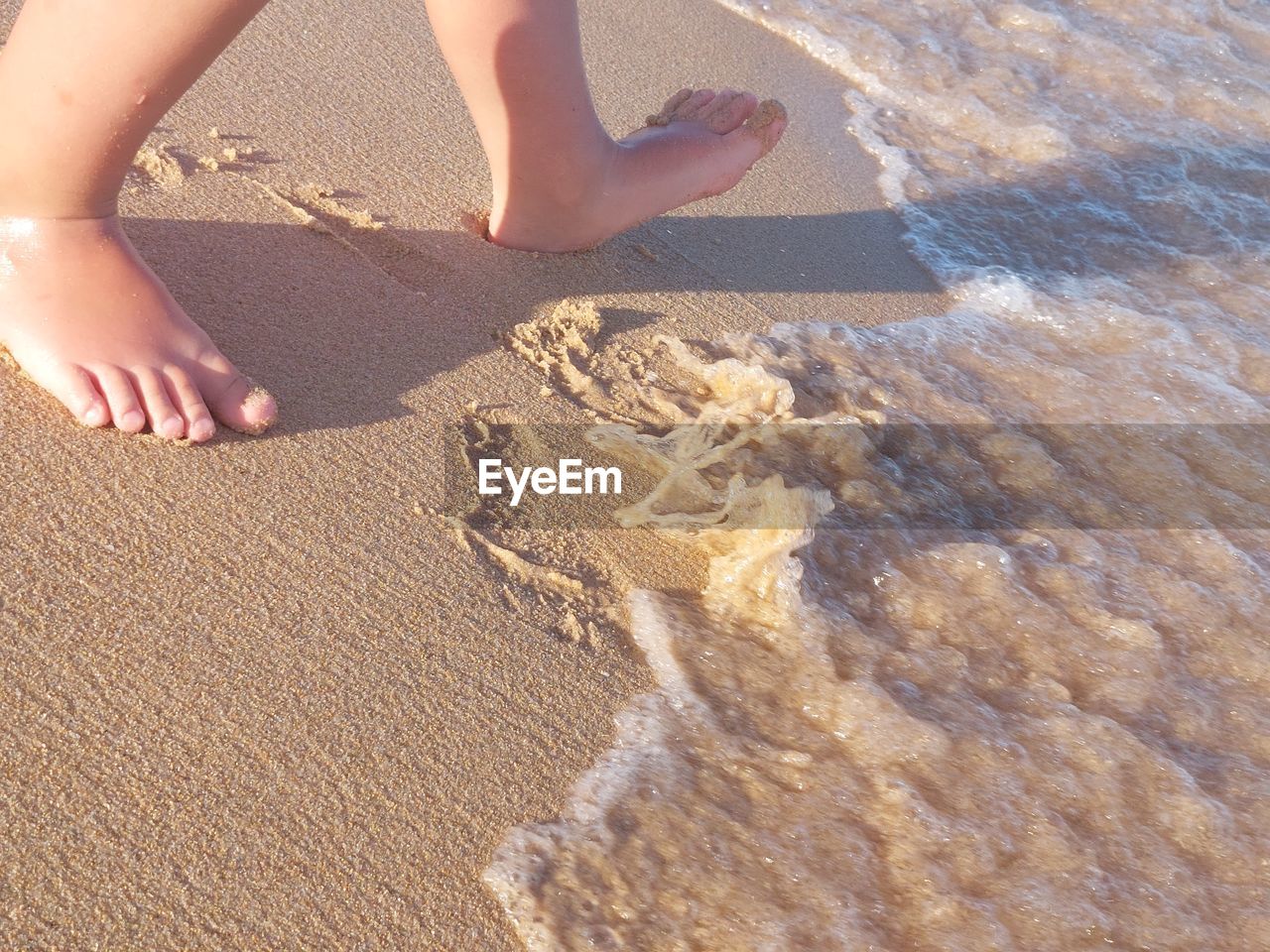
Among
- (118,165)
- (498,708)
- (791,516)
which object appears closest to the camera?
(498,708)

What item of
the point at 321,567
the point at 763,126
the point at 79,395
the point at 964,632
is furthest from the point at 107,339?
the point at 763,126

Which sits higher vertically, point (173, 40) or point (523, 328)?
point (173, 40)

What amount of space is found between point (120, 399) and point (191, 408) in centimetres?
9

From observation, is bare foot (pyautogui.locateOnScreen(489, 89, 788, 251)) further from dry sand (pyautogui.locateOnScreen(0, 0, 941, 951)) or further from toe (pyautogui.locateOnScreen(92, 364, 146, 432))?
toe (pyautogui.locateOnScreen(92, 364, 146, 432))

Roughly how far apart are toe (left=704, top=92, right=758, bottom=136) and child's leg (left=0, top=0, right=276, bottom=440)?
1064 millimetres

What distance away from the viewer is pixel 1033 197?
3.09 m

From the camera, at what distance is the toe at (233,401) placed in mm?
1601

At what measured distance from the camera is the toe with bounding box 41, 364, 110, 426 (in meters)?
1.53

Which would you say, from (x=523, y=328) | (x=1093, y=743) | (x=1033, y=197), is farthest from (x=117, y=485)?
(x=1033, y=197)

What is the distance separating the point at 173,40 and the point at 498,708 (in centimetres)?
89

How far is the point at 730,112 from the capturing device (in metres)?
2.40

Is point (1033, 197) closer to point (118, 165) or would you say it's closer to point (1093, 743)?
point (1093, 743)

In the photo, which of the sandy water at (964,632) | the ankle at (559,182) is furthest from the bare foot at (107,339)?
the ankle at (559,182)

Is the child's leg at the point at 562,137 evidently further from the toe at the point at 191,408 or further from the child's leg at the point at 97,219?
the toe at the point at 191,408
